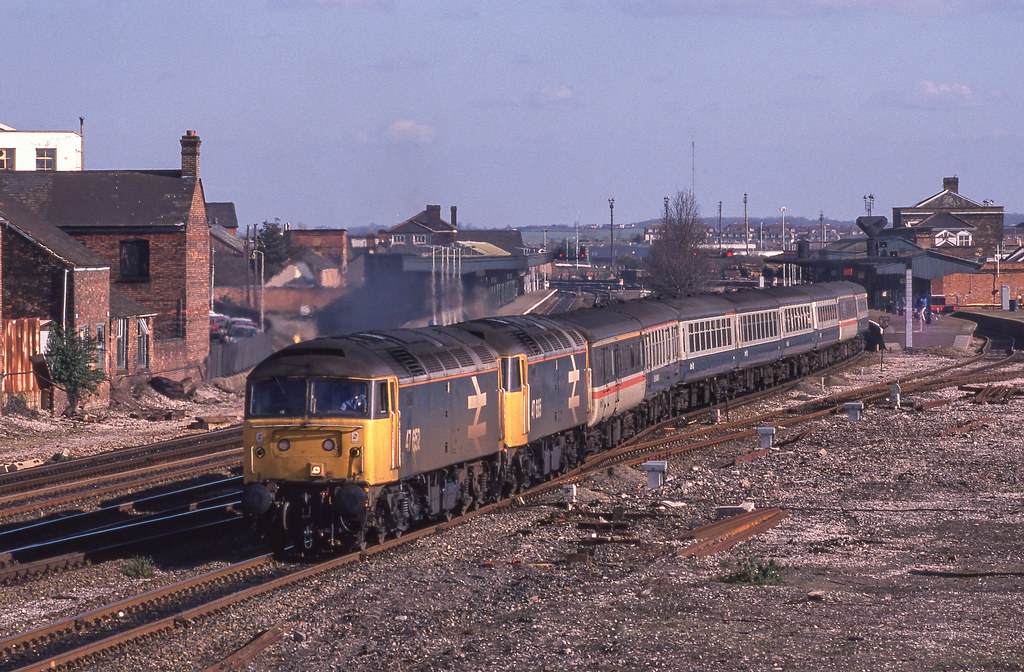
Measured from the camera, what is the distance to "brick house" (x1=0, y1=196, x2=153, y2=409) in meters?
36.8

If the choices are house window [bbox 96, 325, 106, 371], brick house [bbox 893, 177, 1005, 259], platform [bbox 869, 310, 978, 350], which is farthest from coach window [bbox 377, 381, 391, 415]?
brick house [bbox 893, 177, 1005, 259]

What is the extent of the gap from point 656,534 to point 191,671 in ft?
28.8

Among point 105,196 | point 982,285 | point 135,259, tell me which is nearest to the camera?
point 135,259

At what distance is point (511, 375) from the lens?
21719mm

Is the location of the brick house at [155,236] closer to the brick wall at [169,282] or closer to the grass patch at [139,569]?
the brick wall at [169,282]

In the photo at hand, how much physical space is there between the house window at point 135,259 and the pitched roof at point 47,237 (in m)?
5.07

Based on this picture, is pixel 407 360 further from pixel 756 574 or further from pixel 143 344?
pixel 143 344

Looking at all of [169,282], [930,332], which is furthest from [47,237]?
[930,332]

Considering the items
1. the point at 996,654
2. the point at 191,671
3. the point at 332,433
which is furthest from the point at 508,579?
the point at 996,654

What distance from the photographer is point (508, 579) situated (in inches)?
629

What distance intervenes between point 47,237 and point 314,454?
26902mm

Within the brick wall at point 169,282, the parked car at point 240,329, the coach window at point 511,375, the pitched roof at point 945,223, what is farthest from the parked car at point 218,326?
the pitched roof at point 945,223

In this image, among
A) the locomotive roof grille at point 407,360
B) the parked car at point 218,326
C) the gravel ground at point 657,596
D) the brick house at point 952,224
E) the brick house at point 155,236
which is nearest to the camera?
the gravel ground at point 657,596

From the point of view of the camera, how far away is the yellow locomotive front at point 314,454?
16.9 m
